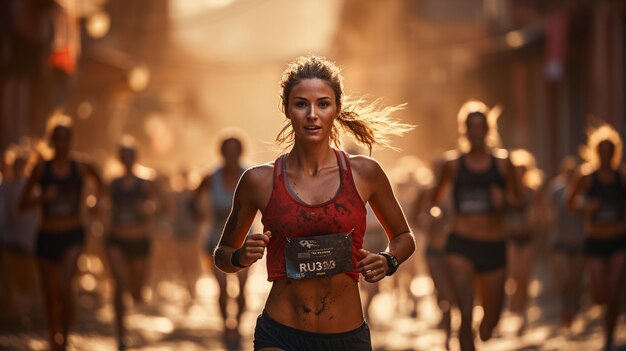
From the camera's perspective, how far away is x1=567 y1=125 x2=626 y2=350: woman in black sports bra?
1229 centimetres

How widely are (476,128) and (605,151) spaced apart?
2.67m

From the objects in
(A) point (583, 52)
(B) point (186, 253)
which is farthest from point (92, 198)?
(A) point (583, 52)

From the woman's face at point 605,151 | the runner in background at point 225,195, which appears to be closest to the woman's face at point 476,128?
the woman's face at point 605,151

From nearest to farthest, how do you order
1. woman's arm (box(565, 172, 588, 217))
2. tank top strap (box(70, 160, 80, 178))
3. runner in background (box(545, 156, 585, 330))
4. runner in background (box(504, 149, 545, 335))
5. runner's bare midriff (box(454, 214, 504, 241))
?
runner's bare midriff (box(454, 214, 504, 241)) → tank top strap (box(70, 160, 80, 178)) → woman's arm (box(565, 172, 588, 217)) → runner in background (box(545, 156, 585, 330)) → runner in background (box(504, 149, 545, 335))

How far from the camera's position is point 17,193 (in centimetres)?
1555

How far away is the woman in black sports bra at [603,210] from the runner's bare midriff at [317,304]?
679 cm

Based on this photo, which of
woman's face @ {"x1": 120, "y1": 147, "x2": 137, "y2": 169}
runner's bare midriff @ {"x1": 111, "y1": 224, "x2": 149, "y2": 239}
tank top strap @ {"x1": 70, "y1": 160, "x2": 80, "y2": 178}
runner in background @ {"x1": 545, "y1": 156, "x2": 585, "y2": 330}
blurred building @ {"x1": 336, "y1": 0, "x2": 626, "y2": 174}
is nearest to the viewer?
tank top strap @ {"x1": 70, "y1": 160, "x2": 80, "y2": 178}

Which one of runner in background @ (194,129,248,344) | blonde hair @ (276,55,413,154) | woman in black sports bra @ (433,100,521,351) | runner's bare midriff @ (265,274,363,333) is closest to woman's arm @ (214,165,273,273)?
runner's bare midriff @ (265,274,363,333)

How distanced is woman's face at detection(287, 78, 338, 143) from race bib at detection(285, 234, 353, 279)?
1.46 feet

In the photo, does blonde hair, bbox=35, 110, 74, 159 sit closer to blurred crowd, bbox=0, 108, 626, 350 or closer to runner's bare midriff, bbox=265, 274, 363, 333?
blurred crowd, bbox=0, 108, 626, 350

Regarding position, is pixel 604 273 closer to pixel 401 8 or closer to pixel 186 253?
pixel 186 253

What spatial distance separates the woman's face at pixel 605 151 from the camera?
12.5 meters

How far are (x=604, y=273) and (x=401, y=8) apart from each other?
51.0m

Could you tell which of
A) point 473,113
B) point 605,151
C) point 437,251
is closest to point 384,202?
point 473,113
